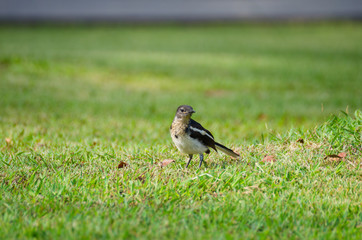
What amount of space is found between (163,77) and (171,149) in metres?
7.38

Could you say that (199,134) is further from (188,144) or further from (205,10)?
(205,10)

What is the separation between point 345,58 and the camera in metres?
15.3

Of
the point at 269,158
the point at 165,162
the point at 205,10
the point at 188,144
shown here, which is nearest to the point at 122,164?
the point at 165,162

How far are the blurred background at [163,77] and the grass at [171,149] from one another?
5cm

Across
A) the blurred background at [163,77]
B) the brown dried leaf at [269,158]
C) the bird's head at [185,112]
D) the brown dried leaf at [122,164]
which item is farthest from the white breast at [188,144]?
the blurred background at [163,77]

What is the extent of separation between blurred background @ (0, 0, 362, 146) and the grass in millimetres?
52

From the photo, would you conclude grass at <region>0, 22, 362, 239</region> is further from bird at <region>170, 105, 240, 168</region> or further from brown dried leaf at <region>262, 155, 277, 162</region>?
bird at <region>170, 105, 240, 168</region>

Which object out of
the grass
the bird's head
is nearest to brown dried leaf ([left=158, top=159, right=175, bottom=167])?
the grass

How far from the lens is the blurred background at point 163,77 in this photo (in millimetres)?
6867

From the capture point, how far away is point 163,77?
39.0 feet

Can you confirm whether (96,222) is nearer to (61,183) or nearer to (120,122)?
(61,183)

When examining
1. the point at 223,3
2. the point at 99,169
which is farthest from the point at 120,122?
the point at 223,3

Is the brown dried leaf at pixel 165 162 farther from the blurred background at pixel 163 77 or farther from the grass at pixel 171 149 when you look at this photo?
the blurred background at pixel 163 77

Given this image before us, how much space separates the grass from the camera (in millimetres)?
3043
